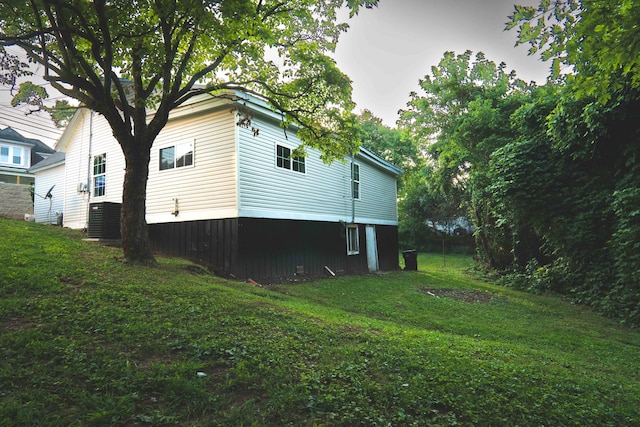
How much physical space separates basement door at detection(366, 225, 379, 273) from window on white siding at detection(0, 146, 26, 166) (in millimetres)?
26081

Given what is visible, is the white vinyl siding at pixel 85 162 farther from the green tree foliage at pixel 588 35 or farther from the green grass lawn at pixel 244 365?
the green tree foliage at pixel 588 35

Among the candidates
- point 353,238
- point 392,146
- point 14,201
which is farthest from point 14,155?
point 392,146

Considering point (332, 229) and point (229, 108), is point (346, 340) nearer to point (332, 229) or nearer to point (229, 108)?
point (229, 108)

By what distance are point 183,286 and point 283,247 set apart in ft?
16.1

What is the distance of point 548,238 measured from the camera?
39.2 ft

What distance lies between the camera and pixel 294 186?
38.3 ft

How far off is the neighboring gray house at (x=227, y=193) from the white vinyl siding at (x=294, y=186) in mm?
→ 34

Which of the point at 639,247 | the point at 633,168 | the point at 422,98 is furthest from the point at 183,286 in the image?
the point at 422,98

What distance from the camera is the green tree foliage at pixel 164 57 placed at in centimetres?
582

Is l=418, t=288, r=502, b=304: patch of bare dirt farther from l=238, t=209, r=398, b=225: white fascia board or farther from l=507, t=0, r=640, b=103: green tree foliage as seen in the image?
l=507, t=0, r=640, b=103: green tree foliage

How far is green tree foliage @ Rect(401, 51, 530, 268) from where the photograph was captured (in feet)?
56.7

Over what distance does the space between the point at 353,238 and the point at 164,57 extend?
33.5 ft

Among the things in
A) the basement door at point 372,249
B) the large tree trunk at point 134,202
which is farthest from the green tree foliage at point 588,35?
the basement door at point 372,249

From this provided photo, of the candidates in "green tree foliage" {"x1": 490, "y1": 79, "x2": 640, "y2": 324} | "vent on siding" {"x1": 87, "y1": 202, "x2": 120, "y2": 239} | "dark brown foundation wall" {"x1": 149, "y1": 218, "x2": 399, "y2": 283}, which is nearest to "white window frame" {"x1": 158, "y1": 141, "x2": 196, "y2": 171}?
"dark brown foundation wall" {"x1": 149, "y1": 218, "x2": 399, "y2": 283}
